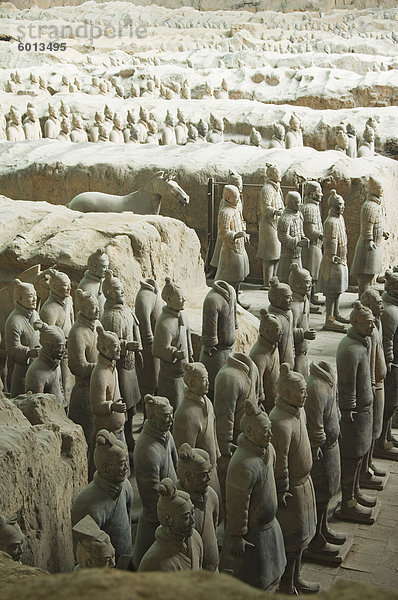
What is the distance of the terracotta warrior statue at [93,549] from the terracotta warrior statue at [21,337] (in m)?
2.26

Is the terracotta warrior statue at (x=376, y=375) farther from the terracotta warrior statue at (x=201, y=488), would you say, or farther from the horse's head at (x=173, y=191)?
the horse's head at (x=173, y=191)

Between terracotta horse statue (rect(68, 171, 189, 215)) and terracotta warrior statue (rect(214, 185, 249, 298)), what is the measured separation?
68 centimetres

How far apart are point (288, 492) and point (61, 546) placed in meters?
1.18

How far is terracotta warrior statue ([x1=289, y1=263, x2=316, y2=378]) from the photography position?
5.89 m

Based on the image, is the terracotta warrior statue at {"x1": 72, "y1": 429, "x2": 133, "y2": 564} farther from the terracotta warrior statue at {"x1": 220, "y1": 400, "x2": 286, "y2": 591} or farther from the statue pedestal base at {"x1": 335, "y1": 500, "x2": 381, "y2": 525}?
the statue pedestal base at {"x1": 335, "y1": 500, "x2": 381, "y2": 525}

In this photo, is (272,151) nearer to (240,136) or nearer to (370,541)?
(240,136)

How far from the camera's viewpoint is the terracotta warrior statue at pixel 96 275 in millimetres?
5863

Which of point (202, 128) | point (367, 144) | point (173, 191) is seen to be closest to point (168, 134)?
point (202, 128)

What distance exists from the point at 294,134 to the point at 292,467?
376 inches

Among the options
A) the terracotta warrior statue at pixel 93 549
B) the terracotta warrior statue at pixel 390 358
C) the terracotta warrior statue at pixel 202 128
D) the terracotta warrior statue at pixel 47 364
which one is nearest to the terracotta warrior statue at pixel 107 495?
the terracotta warrior statue at pixel 93 549

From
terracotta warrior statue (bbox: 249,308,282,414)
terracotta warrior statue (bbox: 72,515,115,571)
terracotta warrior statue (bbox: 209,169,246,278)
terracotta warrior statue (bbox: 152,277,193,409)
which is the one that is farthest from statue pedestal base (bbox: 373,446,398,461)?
terracotta warrior statue (bbox: 72,515,115,571)

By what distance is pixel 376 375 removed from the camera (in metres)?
5.53

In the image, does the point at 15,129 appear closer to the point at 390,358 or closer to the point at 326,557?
the point at 390,358

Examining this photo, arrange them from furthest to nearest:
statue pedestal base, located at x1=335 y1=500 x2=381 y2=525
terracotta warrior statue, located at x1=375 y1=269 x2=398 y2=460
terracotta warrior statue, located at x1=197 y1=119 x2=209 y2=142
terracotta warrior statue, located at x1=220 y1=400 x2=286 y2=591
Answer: terracotta warrior statue, located at x1=197 y1=119 x2=209 y2=142 → terracotta warrior statue, located at x1=375 y1=269 x2=398 y2=460 → statue pedestal base, located at x1=335 y1=500 x2=381 y2=525 → terracotta warrior statue, located at x1=220 y1=400 x2=286 y2=591
